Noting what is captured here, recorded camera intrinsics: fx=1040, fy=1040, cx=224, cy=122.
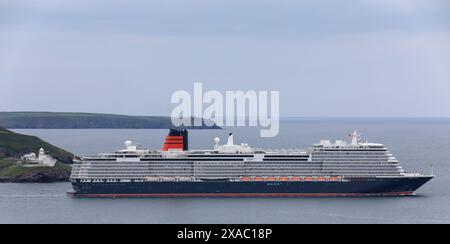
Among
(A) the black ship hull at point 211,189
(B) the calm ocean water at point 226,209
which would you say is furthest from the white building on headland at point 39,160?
(A) the black ship hull at point 211,189

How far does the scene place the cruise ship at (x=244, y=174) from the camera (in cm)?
6406

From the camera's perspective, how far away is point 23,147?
93875mm

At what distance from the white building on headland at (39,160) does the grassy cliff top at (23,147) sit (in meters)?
4.53

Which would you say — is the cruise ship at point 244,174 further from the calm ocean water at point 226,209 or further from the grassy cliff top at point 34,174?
the grassy cliff top at point 34,174

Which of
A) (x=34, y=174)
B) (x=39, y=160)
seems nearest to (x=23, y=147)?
(x=39, y=160)

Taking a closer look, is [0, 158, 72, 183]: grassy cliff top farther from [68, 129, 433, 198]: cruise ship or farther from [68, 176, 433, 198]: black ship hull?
[68, 176, 433, 198]: black ship hull
